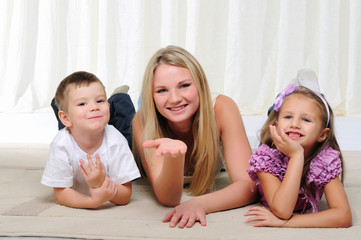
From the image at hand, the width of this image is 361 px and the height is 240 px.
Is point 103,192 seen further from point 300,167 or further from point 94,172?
point 300,167

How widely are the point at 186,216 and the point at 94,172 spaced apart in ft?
0.87

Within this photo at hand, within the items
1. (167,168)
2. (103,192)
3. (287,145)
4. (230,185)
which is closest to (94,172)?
(103,192)

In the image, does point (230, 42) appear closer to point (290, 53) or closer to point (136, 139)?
point (290, 53)

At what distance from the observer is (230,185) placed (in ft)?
4.37

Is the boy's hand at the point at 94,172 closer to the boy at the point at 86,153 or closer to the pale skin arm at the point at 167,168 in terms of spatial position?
the boy at the point at 86,153

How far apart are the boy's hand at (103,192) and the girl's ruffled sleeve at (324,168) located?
0.52 metres

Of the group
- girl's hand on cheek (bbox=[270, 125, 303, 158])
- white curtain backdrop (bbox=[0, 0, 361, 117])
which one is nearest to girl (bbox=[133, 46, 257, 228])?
girl's hand on cheek (bbox=[270, 125, 303, 158])

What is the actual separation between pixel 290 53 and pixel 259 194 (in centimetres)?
232

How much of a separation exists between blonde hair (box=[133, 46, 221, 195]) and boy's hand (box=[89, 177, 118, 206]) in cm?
21

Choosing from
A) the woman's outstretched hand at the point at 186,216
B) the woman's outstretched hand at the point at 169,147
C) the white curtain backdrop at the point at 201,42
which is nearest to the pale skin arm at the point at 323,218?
the woman's outstretched hand at the point at 186,216

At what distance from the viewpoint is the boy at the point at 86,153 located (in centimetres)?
124

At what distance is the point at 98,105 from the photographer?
1.29 m

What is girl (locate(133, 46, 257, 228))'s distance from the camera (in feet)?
4.21

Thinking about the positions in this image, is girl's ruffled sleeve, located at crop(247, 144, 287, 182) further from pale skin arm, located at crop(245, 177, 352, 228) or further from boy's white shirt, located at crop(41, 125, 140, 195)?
boy's white shirt, located at crop(41, 125, 140, 195)
